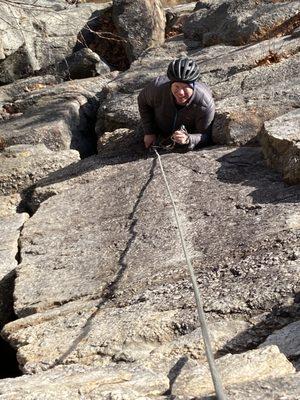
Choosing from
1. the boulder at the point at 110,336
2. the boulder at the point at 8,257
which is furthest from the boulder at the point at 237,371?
the boulder at the point at 8,257

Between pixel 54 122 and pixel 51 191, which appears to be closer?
pixel 51 191

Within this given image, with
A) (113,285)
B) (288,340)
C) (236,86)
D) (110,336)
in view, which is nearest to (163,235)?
(113,285)

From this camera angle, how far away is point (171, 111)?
7.70 meters

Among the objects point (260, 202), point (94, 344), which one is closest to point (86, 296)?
point (94, 344)

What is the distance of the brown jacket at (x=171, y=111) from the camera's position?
7.52 m

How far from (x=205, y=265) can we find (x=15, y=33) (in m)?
12.5

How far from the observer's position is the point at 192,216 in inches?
236

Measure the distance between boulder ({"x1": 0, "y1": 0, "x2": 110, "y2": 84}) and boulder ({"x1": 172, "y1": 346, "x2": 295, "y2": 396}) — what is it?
1320cm

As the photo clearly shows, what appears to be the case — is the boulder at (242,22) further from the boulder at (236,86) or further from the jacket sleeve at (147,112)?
the jacket sleeve at (147,112)

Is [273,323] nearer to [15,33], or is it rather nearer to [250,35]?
[250,35]

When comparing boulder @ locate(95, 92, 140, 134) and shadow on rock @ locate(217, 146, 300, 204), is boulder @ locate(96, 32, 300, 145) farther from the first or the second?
shadow on rock @ locate(217, 146, 300, 204)

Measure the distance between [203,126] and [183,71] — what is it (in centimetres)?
82

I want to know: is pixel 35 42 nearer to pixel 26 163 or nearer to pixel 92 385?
pixel 26 163

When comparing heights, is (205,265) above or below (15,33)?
below
